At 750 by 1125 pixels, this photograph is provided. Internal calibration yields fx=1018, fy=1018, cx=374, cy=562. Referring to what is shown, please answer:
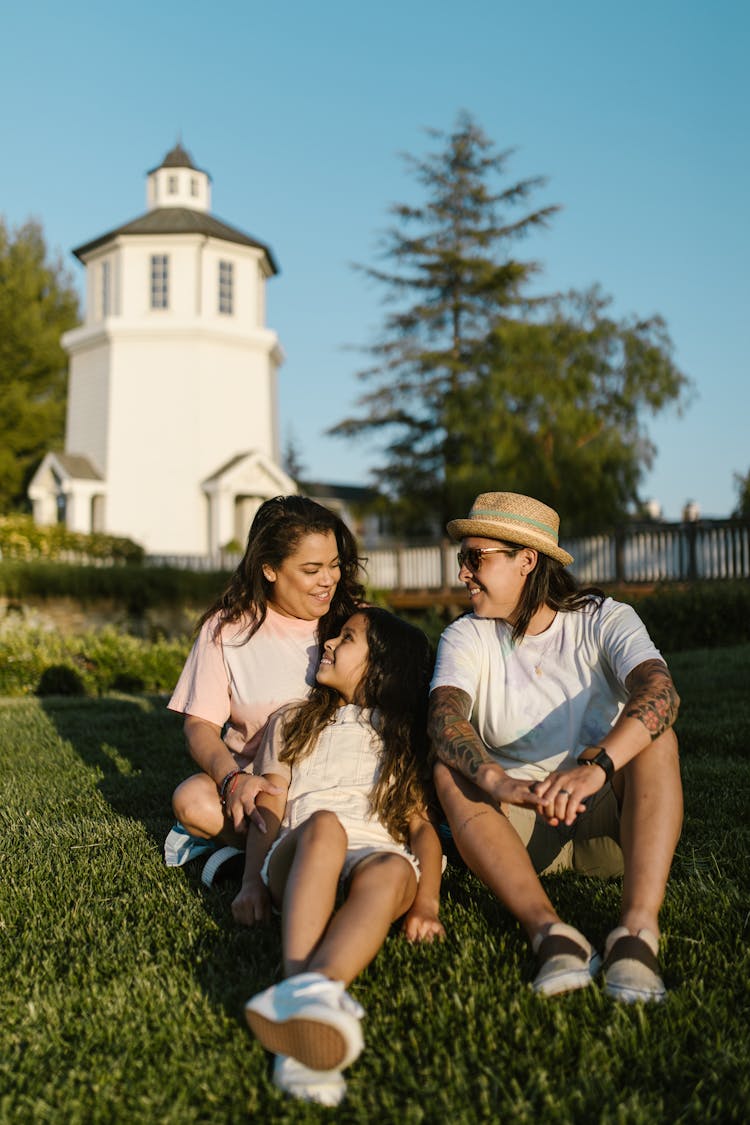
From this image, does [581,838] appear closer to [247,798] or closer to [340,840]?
[340,840]

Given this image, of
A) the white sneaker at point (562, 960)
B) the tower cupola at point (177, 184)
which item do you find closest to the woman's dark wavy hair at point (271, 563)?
the white sneaker at point (562, 960)

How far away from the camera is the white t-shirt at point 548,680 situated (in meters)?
3.22

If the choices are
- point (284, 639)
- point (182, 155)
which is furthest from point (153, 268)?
point (284, 639)

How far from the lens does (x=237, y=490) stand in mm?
30422

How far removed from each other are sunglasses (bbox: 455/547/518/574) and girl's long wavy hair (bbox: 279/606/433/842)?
30 cm

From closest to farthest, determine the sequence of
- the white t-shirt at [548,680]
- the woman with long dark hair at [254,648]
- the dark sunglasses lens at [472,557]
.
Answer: the white t-shirt at [548,680], the dark sunglasses lens at [472,557], the woman with long dark hair at [254,648]

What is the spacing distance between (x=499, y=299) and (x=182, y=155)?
37.8ft

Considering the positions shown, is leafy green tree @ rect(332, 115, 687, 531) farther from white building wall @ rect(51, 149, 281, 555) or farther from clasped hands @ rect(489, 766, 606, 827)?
clasped hands @ rect(489, 766, 606, 827)

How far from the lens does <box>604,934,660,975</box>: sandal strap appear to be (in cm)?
253

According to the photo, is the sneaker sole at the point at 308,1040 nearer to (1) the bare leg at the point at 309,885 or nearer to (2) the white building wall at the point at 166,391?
(1) the bare leg at the point at 309,885

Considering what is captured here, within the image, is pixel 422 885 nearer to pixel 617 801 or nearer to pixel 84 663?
pixel 617 801

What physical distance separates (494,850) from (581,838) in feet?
1.90

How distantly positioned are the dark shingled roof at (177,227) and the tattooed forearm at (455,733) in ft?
96.5

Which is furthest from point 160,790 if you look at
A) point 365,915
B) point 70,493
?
point 70,493
